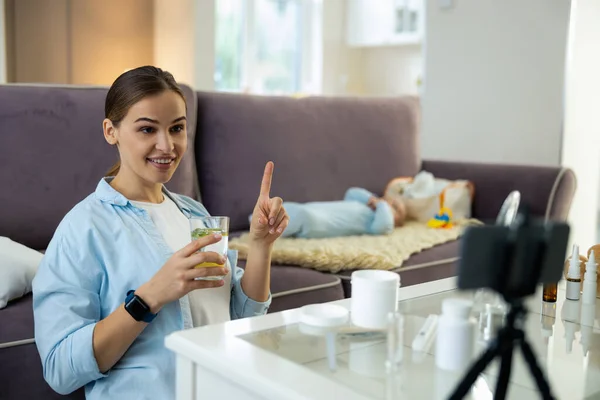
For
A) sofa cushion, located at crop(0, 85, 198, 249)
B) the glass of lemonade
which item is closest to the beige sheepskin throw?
sofa cushion, located at crop(0, 85, 198, 249)

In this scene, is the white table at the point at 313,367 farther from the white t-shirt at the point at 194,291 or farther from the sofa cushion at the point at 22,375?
the sofa cushion at the point at 22,375

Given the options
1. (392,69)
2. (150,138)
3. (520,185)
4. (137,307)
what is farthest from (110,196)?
(392,69)

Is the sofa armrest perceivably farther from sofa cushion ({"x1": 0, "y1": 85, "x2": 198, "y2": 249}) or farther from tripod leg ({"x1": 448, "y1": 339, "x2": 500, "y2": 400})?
tripod leg ({"x1": 448, "y1": 339, "x2": 500, "y2": 400})

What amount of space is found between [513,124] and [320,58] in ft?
9.23

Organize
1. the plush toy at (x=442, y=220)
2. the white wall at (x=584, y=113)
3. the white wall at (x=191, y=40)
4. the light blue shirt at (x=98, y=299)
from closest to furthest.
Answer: the light blue shirt at (x=98, y=299)
the plush toy at (x=442, y=220)
the white wall at (x=584, y=113)
the white wall at (x=191, y=40)

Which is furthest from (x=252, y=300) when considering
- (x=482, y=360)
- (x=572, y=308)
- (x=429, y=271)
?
(x=429, y=271)

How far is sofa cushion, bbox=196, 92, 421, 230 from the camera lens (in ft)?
7.73

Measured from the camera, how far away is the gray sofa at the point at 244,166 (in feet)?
6.07

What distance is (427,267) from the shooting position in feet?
6.91

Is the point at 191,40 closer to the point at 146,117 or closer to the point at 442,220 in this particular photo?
the point at 442,220

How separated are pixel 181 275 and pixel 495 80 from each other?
296 centimetres

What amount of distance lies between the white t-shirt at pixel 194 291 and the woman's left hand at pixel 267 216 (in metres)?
0.13

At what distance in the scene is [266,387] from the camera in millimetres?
784

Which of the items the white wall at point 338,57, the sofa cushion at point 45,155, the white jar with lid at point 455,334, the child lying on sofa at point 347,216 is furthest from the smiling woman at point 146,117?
the white wall at point 338,57
